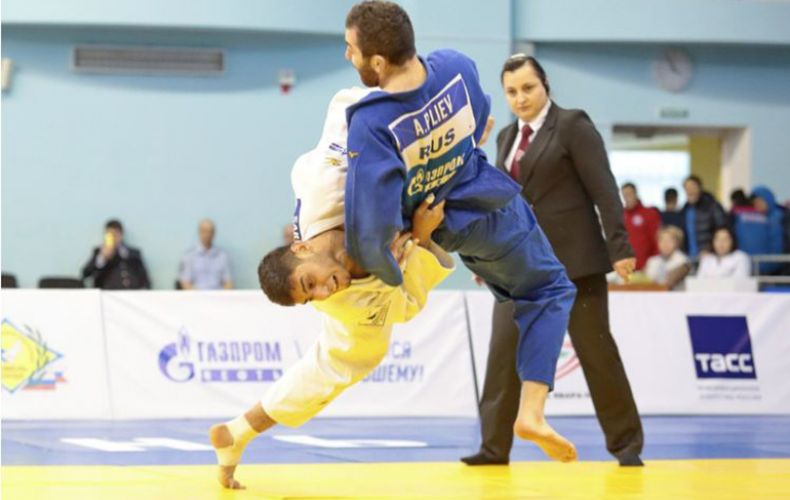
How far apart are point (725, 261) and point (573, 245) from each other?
25.2 feet

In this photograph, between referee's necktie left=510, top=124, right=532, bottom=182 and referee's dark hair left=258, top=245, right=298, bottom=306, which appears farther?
referee's necktie left=510, top=124, right=532, bottom=182

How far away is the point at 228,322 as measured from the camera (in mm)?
8906

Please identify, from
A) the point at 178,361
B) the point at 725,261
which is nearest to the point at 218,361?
the point at 178,361

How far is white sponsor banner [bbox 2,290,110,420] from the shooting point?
845 cm

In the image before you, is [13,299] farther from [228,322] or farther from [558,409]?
[558,409]

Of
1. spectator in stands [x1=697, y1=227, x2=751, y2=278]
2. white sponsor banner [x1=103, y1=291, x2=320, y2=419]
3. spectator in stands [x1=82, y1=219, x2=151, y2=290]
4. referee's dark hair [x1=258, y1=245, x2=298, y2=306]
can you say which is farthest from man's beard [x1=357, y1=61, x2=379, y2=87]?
spectator in stands [x1=82, y1=219, x2=151, y2=290]

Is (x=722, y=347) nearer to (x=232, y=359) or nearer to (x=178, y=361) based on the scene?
(x=232, y=359)

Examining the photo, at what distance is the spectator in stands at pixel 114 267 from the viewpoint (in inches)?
580

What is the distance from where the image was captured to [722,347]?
9688mm

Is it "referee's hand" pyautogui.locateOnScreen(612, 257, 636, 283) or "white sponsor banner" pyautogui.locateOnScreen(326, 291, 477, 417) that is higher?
"referee's hand" pyautogui.locateOnScreen(612, 257, 636, 283)

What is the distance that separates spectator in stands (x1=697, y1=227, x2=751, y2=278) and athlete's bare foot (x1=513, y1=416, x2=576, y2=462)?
8800 millimetres

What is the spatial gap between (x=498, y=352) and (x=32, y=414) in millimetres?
3944

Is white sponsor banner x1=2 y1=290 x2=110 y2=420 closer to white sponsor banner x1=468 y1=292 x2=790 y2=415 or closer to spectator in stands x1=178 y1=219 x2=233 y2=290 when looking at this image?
white sponsor banner x1=468 y1=292 x2=790 y2=415

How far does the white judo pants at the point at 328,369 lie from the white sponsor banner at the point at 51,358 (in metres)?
4.29
